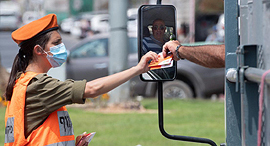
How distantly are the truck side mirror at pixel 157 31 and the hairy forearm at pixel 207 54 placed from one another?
0.34 ft

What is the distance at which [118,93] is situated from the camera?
984 cm

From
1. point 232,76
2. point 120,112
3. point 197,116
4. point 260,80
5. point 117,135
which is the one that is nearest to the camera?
point 260,80

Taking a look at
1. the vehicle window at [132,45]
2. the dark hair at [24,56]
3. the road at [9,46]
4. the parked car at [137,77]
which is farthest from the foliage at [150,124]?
the road at [9,46]

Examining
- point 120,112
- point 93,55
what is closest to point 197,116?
point 120,112

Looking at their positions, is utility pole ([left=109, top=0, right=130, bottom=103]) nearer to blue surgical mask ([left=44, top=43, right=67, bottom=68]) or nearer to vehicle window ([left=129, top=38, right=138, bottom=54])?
vehicle window ([left=129, top=38, right=138, bottom=54])

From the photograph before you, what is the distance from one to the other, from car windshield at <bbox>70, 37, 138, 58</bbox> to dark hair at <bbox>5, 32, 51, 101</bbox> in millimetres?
8246

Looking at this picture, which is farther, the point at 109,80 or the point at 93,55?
the point at 93,55

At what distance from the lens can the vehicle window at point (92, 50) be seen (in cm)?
1103

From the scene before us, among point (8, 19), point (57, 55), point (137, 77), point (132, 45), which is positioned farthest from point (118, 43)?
point (8, 19)

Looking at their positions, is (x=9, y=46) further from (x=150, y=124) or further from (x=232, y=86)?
(x=232, y=86)

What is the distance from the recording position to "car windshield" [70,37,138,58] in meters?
11.0

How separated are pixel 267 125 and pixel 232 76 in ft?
1.62

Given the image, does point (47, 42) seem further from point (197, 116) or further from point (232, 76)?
point (197, 116)

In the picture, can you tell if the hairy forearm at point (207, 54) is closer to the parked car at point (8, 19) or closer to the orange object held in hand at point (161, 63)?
the orange object held in hand at point (161, 63)
